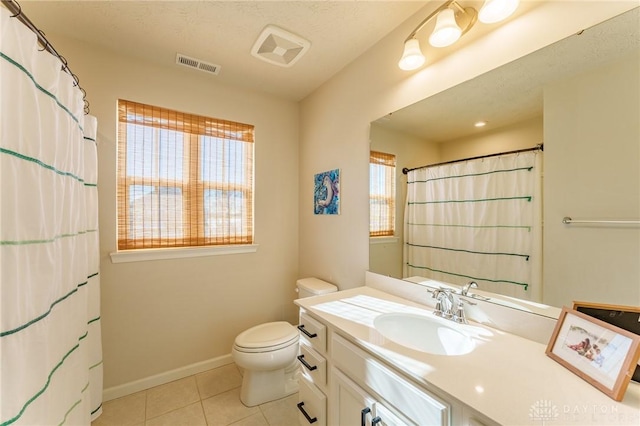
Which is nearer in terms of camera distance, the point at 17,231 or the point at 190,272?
the point at 17,231

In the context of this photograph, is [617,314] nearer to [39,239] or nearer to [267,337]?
[267,337]

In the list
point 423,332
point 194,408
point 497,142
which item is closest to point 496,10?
point 497,142

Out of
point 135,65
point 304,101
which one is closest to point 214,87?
point 135,65

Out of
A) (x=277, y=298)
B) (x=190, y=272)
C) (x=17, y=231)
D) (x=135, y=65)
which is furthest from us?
(x=277, y=298)

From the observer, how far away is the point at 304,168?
256 cm

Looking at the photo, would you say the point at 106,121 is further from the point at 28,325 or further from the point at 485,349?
the point at 485,349

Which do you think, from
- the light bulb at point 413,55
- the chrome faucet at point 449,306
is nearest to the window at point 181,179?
the light bulb at point 413,55

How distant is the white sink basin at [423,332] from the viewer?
1.08 meters

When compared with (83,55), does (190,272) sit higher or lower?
lower

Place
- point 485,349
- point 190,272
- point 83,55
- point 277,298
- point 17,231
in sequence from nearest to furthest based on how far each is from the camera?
point 17,231 < point 485,349 < point 83,55 < point 190,272 < point 277,298

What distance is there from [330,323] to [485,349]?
2.01 ft

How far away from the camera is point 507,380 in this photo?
0.74m

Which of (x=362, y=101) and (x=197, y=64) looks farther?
(x=197, y=64)

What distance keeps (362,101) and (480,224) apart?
1.18m
